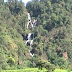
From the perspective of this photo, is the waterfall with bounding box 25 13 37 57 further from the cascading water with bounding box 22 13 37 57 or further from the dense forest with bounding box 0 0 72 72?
the dense forest with bounding box 0 0 72 72

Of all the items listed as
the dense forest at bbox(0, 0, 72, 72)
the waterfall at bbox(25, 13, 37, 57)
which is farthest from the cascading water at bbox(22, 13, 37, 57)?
the dense forest at bbox(0, 0, 72, 72)

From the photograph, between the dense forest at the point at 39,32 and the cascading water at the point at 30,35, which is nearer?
the dense forest at the point at 39,32

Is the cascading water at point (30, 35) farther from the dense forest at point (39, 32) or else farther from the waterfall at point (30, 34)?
the dense forest at point (39, 32)

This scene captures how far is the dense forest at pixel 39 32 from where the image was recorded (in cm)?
6312

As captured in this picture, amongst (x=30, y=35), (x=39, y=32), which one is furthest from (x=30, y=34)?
(x=39, y=32)

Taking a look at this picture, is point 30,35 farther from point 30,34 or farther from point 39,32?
point 39,32

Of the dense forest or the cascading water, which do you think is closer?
the dense forest

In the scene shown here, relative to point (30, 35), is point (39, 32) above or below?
above

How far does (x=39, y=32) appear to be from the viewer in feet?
244

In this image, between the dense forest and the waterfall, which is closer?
the dense forest

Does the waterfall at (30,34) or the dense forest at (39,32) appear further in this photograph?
the waterfall at (30,34)

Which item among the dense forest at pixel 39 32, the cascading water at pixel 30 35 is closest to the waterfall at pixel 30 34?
the cascading water at pixel 30 35

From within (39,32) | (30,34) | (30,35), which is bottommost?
(30,35)

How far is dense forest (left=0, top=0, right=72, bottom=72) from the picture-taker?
207 ft
